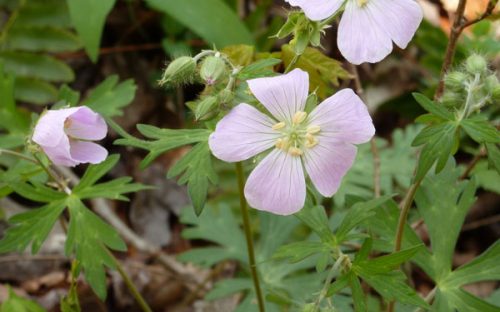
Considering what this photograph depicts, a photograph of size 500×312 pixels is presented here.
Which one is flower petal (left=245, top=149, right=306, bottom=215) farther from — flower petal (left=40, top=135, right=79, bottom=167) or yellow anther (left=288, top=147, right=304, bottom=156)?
flower petal (left=40, top=135, right=79, bottom=167)

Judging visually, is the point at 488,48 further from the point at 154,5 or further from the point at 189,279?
the point at 189,279

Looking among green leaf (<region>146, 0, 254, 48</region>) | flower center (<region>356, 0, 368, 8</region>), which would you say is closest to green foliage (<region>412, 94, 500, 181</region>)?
flower center (<region>356, 0, 368, 8</region>)

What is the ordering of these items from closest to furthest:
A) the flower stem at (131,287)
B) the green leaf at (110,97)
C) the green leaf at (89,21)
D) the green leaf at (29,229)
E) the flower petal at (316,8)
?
the flower petal at (316,8), the green leaf at (29,229), the flower stem at (131,287), the green leaf at (110,97), the green leaf at (89,21)

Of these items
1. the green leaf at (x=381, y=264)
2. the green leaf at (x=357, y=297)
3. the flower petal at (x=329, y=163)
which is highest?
the flower petal at (x=329, y=163)

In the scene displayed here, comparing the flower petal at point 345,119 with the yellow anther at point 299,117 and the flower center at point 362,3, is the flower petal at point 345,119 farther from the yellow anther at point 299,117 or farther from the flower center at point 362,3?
the flower center at point 362,3

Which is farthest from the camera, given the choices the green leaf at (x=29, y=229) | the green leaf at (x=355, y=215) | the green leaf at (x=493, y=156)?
the green leaf at (x=29, y=229)

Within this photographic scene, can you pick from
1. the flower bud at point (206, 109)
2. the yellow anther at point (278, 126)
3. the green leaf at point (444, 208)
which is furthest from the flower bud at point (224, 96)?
the green leaf at point (444, 208)

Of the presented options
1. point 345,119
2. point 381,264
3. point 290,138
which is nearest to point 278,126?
point 290,138
